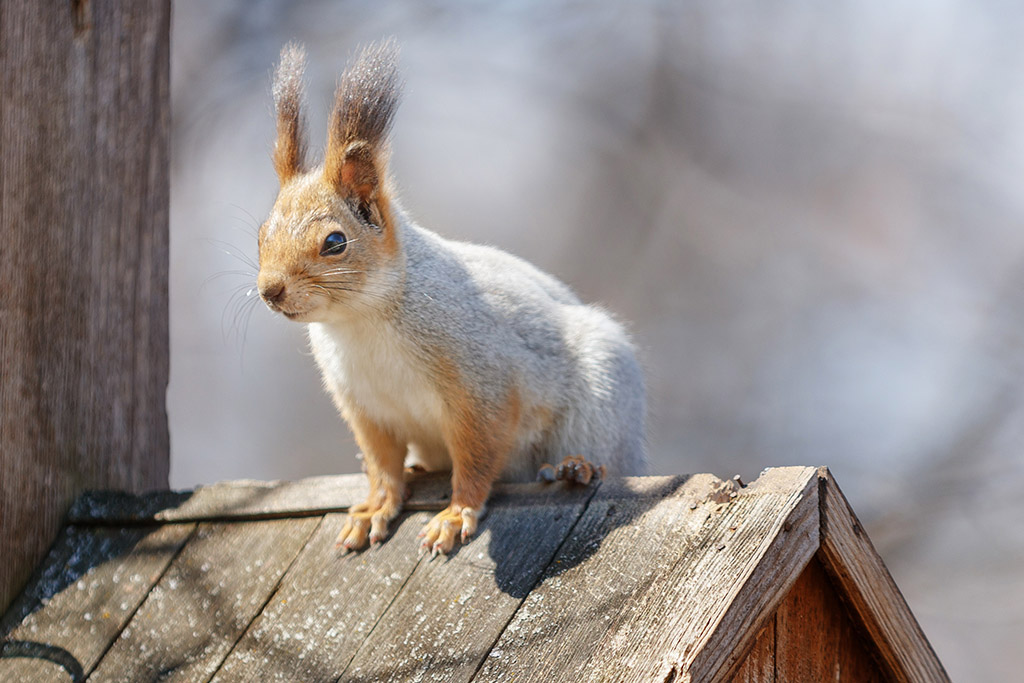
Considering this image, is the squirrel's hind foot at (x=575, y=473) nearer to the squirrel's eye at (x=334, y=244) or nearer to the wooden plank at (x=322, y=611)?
the wooden plank at (x=322, y=611)

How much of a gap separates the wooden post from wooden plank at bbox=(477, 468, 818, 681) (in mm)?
1470

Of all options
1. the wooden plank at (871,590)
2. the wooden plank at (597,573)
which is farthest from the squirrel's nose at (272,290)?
the wooden plank at (871,590)

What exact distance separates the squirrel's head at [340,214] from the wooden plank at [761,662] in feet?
3.95

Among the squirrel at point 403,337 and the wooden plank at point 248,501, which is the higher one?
the squirrel at point 403,337

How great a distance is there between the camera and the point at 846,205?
294 inches

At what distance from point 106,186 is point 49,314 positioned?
1.37ft

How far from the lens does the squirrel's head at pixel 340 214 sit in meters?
2.44

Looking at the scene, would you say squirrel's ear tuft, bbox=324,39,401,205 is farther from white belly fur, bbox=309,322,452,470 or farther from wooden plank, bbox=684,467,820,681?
wooden plank, bbox=684,467,820,681

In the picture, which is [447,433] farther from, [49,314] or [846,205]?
[846,205]

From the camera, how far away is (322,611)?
2.25 metres

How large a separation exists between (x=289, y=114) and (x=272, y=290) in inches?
24.1

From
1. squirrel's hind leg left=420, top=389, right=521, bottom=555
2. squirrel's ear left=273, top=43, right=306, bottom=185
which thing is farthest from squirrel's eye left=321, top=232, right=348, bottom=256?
squirrel's hind leg left=420, top=389, right=521, bottom=555

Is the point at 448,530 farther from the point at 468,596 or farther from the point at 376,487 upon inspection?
the point at 376,487

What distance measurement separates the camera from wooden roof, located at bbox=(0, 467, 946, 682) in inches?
73.2
